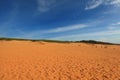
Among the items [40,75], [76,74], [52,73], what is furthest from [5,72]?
[76,74]

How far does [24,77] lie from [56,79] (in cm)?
182

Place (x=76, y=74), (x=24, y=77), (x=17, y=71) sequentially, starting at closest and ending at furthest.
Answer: (x=24, y=77)
(x=76, y=74)
(x=17, y=71)

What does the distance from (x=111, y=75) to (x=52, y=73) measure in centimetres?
348

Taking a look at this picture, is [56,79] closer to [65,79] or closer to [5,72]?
[65,79]

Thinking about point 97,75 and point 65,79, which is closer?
point 65,79

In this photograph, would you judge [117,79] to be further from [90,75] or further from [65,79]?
[65,79]

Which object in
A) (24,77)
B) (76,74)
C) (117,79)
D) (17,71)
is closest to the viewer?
(117,79)

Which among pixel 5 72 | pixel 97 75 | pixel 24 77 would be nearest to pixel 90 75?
pixel 97 75

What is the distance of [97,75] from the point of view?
7871 mm

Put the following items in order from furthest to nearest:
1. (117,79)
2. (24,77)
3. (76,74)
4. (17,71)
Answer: (17,71) → (76,74) → (24,77) → (117,79)

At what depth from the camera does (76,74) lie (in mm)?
8125

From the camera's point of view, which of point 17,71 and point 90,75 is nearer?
point 90,75

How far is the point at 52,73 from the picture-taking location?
8375 mm

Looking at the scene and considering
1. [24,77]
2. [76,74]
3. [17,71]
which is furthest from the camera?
[17,71]
